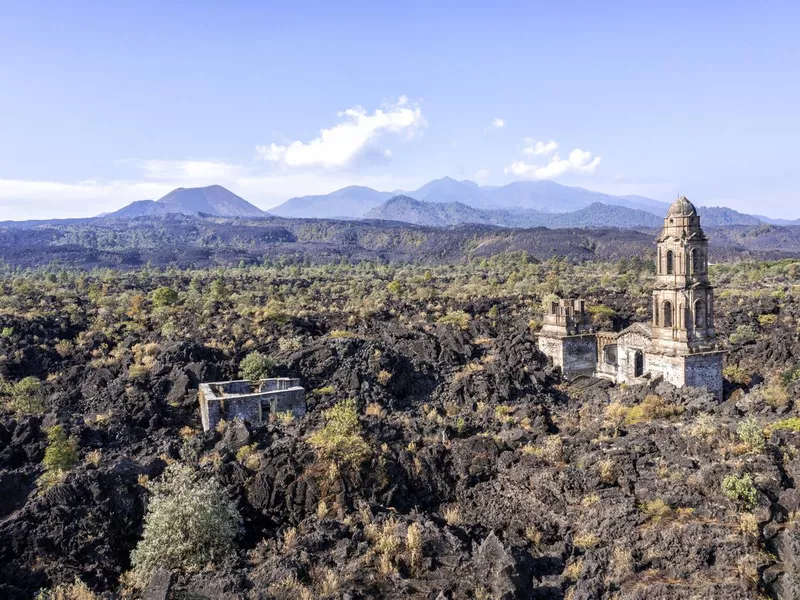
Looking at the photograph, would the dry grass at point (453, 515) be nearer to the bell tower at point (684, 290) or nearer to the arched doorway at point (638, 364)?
the bell tower at point (684, 290)

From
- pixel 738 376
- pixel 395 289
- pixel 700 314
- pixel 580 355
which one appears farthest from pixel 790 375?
pixel 395 289

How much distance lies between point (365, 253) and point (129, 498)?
171 metres

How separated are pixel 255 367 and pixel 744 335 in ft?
79.8

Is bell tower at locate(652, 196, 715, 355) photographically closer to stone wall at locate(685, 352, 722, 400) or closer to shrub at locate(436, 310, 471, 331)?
stone wall at locate(685, 352, 722, 400)

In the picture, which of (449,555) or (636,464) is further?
(636,464)

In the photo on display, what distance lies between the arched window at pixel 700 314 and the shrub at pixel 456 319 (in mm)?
16676

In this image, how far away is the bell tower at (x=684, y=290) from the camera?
1041 inches

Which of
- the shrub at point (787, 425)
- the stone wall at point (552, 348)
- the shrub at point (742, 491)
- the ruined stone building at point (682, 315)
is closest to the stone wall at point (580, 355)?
the stone wall at point (552, 348)

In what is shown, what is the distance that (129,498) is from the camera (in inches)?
634

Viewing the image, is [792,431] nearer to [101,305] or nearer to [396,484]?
[396,484]

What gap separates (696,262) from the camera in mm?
26906

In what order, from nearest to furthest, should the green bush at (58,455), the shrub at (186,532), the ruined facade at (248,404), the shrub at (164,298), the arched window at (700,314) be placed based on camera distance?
the shrub at (186,532) < the green bush at (58,455) < the ruined facade at (248,404) < the arched window at (700,314) < the shrub at (164,298)

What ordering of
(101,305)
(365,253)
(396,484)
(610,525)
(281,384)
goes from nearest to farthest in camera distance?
(610,525)
(396,484)
(281,384)
(101,305)
(365,253)

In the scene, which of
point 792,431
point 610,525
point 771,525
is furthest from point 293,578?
point 792,431
